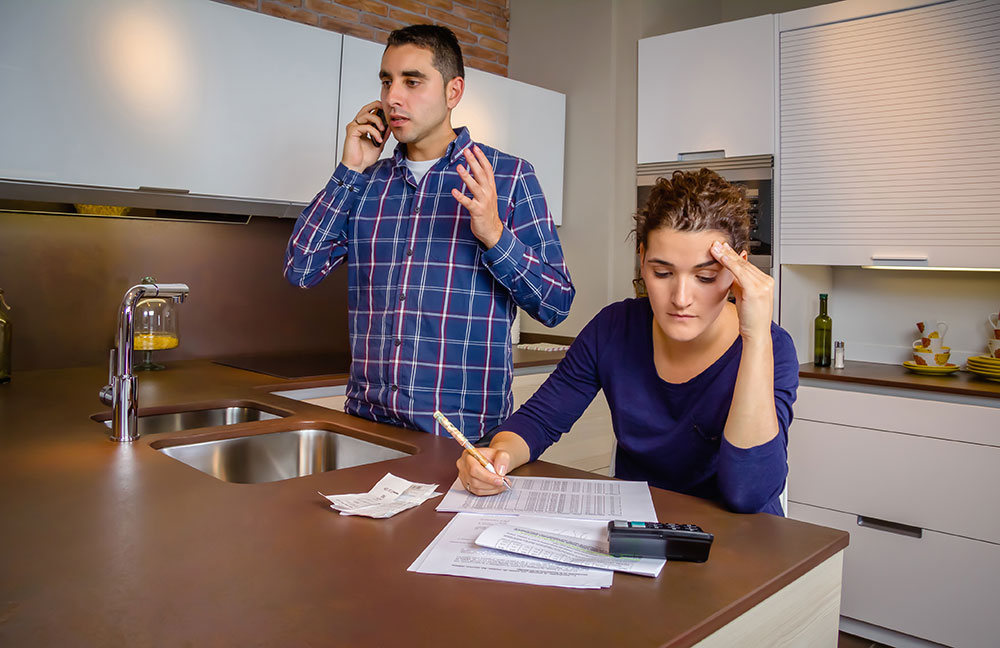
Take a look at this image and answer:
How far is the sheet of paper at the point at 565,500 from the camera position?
1.13 metres

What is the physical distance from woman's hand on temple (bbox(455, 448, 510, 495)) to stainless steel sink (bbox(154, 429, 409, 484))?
1.52 feet

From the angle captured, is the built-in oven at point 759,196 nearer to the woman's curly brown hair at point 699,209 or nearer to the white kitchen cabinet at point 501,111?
the white kitchen cabinet at point 501,111

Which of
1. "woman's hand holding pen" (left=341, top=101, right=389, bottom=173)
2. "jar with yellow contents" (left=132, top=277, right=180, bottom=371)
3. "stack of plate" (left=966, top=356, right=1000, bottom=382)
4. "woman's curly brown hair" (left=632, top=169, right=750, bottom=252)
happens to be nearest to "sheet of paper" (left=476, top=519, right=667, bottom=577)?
"woman's curly brown hair" (left=632, top=169, right=750, bottom=252)

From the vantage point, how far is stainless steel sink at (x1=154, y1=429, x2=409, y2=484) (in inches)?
67.1

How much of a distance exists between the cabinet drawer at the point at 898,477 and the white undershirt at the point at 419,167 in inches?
72.9

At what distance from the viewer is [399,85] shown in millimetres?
1911

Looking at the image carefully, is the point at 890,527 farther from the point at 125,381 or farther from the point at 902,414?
the point at 125,381

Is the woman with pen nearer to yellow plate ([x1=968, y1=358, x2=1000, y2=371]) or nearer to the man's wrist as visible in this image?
the man's wrist

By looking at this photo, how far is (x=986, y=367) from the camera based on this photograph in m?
2.78

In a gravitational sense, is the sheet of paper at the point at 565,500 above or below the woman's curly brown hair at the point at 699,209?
below

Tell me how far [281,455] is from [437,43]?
1070 millimetres

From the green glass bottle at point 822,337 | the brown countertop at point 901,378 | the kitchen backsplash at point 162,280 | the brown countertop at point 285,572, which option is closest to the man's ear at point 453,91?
the brown countertop at point 285,572

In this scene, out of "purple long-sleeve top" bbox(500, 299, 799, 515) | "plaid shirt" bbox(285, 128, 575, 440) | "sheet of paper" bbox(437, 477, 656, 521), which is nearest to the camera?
"sheet of paper" bbox(437, 477, 656, 521)

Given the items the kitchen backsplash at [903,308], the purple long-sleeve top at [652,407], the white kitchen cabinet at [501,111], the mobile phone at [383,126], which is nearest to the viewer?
the purple long-sleeve top at [652,407]
